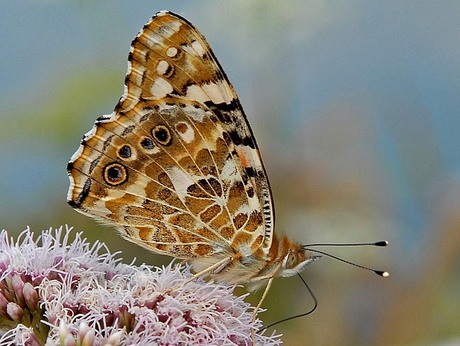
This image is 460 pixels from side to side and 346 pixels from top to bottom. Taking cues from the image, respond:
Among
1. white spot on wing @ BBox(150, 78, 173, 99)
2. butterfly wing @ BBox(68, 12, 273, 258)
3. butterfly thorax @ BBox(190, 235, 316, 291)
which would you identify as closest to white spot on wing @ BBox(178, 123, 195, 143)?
butterfly wing @ BBox(68, 12, 273, 258)

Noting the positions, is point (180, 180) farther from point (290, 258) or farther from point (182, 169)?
point (290, 258)

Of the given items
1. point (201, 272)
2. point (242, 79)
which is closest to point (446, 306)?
point (242, 79)

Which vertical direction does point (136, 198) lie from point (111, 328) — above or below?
above

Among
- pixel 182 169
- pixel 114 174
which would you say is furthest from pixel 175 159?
pixel 114 174

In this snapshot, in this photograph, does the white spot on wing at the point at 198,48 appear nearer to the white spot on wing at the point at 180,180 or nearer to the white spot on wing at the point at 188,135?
the white spot on wing at the point at 188,135

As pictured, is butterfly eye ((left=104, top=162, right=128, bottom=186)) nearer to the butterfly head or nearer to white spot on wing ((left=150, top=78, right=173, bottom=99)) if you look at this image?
white spot on wing ((left=150, top=78, right=173, bottom=99))

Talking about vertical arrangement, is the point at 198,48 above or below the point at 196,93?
above

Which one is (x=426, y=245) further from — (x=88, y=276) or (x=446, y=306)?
(x=88, y=276)
